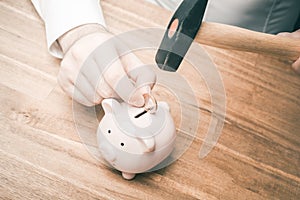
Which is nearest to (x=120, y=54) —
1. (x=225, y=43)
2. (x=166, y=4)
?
(x=225, y=43)

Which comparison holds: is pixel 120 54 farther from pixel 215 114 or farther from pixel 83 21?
pixel 215 114

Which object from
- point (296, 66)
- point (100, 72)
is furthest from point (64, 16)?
point (296, 66)

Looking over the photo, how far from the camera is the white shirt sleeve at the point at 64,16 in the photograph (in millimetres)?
741

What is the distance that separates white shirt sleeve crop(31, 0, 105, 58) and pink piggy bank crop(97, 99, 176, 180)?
0.17 m

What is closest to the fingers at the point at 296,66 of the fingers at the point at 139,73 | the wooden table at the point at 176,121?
the wooden table at the point at 176,121

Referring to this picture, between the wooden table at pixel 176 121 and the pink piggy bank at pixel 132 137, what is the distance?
4 cm

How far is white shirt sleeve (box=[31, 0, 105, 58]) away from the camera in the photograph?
0.74 m

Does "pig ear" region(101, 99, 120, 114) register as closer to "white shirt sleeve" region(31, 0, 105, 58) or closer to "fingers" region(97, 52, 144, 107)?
"fingers" region(97, 52, 144, 107)

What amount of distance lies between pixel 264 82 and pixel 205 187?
0.87ft

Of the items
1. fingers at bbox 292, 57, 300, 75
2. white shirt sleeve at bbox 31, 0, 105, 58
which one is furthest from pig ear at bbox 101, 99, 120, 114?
fingers at bbox 292, 57, 300, 75

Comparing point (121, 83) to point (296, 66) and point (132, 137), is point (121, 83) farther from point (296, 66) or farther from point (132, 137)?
point (296, 66)

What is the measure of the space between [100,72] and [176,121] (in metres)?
0.17

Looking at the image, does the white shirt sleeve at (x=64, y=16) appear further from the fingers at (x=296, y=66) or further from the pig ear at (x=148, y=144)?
the fingers at (x=296, y=66)

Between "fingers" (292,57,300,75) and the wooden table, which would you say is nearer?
the wooden table
